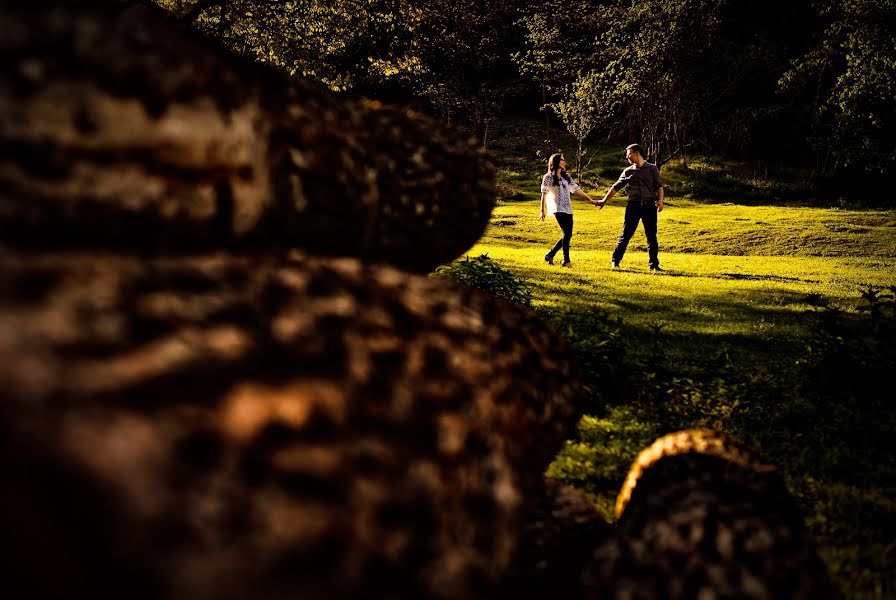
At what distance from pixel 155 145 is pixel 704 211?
26.8 metres

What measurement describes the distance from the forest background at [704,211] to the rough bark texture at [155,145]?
238cm

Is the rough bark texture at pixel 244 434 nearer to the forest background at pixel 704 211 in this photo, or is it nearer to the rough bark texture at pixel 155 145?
the rough bark texture at pixel 155 145

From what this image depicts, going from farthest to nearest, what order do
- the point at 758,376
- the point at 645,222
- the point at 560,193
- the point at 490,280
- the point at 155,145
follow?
the point at 560,193, the point at 645,222, the point at 490,280, the point at 758,376, the point at 155,145

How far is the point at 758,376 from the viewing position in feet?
18.0

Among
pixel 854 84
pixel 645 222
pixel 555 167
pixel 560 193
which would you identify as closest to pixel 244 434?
pixel 560 193

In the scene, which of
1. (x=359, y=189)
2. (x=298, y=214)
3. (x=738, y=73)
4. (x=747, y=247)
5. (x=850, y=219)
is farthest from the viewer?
(x=738, y=73)

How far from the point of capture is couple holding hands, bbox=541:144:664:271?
A: 475 inches

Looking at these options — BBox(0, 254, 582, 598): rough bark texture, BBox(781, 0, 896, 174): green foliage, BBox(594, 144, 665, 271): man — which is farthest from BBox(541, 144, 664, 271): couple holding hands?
BBox(781, 0, 896, 174): green foliage

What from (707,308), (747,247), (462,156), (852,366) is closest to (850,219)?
(747,247)

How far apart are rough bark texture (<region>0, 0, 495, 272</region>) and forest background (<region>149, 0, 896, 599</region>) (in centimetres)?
238

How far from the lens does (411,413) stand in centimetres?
138

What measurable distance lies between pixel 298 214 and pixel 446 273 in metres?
5.94

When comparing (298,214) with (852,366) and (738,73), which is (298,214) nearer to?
(852,366)

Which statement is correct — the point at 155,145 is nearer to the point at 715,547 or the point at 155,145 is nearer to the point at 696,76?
the point at 715,547
